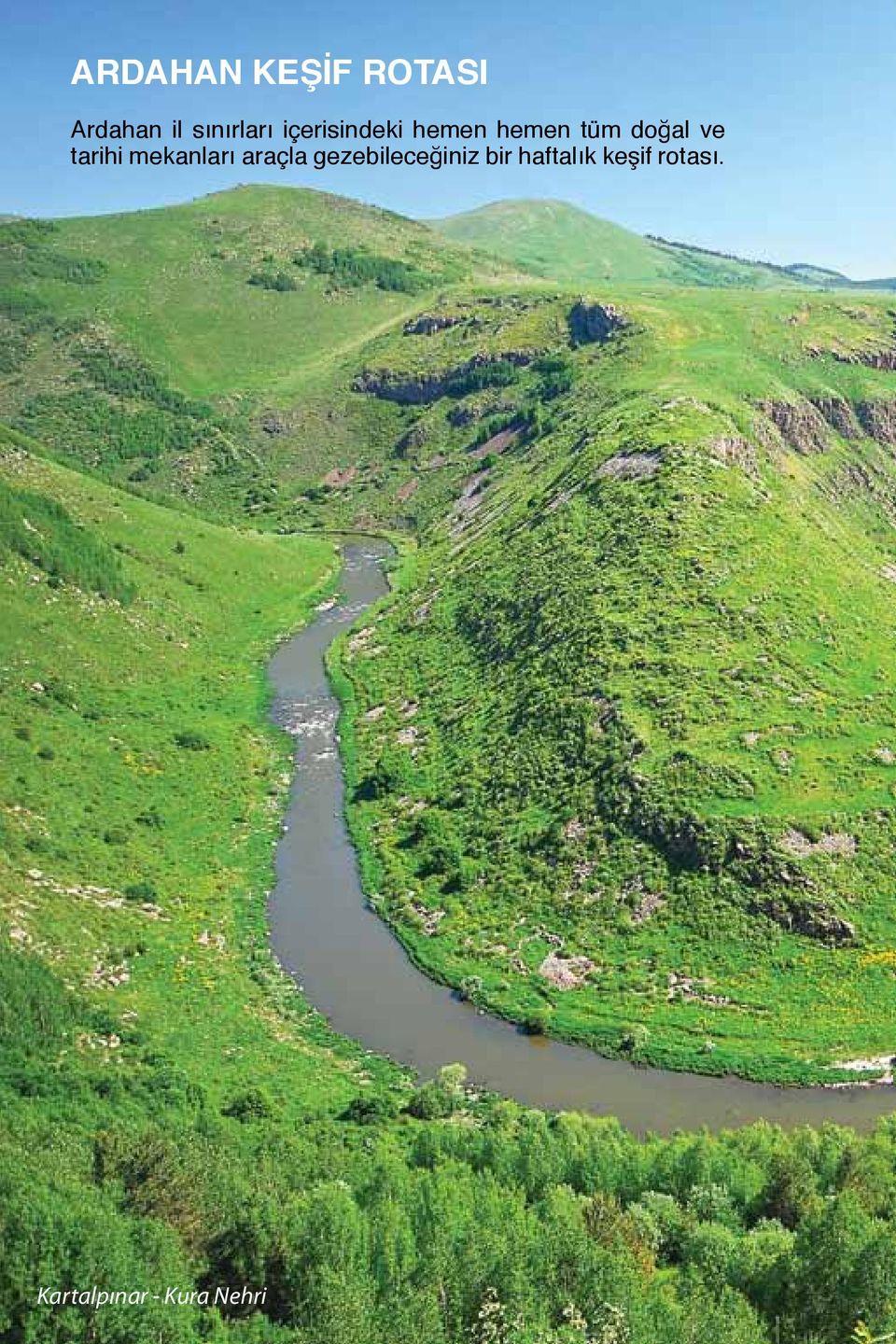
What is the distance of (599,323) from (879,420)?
56.1 metres

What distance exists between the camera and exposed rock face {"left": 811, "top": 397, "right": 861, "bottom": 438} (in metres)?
152

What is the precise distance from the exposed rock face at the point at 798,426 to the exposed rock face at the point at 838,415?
224 inches

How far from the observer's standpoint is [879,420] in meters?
156

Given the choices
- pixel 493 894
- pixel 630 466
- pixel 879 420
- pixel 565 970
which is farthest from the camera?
pixel 879 420

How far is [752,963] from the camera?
192ft

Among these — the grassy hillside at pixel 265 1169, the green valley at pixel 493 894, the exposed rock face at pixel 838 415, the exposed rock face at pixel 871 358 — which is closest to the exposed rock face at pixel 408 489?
the green valley at pixel 493 894

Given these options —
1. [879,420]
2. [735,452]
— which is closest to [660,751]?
[735,452]

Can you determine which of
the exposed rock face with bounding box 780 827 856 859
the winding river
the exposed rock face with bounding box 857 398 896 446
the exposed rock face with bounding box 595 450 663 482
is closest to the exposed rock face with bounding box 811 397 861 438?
the exposed rock face with bounding box 857 398 896 446

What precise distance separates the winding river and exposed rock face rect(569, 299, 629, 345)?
126 meters

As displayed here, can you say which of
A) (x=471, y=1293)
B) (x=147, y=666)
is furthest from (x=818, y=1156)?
(x=147, y=666)

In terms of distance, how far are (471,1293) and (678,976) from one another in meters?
30.2

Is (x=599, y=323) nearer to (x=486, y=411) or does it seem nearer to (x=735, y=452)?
(x=486, y=411)

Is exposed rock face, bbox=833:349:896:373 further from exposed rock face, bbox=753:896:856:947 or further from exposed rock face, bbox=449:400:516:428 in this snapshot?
exposed rock face, bbox=753:896:856:947

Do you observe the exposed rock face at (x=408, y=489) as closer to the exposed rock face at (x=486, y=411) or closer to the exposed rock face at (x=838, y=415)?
the exposed rock face at (x=486, y=411)
